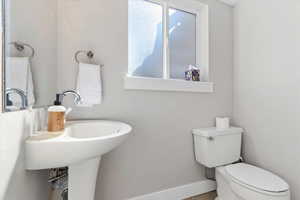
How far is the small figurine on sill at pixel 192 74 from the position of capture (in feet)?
5.52

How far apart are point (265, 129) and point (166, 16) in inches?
58.6

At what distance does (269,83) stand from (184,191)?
4.36 feet

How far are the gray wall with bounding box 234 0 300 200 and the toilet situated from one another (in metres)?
0.22

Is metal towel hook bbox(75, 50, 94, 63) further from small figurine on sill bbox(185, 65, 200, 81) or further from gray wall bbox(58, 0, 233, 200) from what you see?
small figurine on sill bbox(185, 65, 200, 81)

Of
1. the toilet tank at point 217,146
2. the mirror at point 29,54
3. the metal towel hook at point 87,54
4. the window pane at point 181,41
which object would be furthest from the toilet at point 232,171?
the mirror at point 29,54

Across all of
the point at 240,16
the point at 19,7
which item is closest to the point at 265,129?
the point at 240,16

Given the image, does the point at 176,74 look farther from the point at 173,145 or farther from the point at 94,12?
the point at 94,12

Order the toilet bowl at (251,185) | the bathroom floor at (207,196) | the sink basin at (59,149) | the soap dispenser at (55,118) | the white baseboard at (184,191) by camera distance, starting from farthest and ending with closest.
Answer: the bathroom floor at (207,196) < the white baseboard at (184,191) < the toilet bowl at (251,185) < the soap dispenser at (55,118) < the sink basin at (59,149)

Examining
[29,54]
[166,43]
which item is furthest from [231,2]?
[29,54]

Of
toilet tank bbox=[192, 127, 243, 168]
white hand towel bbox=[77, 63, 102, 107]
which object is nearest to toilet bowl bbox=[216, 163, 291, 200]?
toilet tank bbox=[192, 127, 243, 168]

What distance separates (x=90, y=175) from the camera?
3.17 ft

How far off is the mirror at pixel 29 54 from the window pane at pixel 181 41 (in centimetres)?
107

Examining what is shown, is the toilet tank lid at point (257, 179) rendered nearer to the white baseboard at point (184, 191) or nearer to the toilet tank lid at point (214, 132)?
the toilet tank lid at point (214, 132)

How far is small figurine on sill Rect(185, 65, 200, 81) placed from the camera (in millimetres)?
1684
